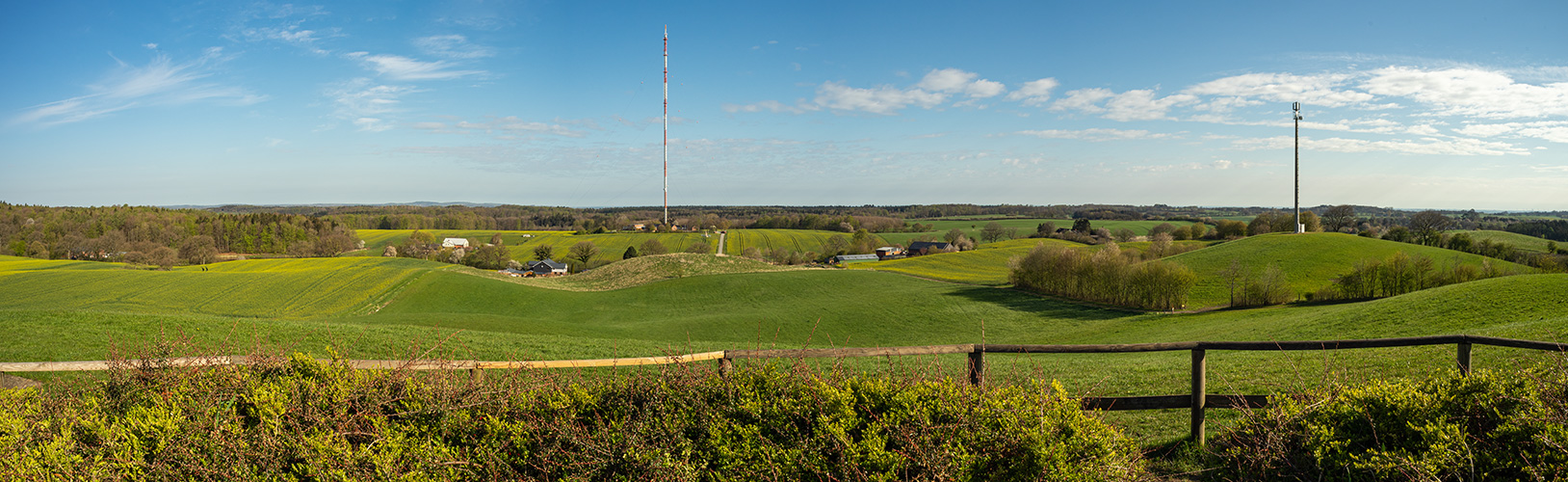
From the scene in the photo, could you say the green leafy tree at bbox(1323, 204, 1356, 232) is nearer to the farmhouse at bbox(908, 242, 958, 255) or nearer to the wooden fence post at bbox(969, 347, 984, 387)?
the farmhouse at bbox(908, 242, 958, 255)

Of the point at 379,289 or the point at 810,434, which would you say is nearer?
the point at 810,434

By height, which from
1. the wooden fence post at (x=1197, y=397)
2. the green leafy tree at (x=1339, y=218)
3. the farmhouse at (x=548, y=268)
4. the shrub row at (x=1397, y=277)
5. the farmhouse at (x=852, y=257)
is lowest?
the farmhouse at (x=548, y=268)

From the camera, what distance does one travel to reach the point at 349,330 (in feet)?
64.7

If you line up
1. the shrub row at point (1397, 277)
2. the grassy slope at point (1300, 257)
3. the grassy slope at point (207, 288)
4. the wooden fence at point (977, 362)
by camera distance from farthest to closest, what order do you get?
1. the grassy slope at point (1300, 257)
2. the shrub row at point (1397, 277)
3. the grassy slope at point (207, 288)
4. the wooden fence at point (977, 362)

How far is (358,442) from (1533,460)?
28.6 ft

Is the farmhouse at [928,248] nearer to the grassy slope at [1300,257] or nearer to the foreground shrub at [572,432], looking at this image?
the grassy slope at [1300,257]

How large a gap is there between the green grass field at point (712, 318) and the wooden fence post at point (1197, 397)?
2.37 ft

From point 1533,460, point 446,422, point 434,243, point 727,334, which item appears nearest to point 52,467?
point 446,422

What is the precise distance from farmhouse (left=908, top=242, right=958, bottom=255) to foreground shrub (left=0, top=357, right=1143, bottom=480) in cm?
10282

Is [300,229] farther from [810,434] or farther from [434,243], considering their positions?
[810,434]

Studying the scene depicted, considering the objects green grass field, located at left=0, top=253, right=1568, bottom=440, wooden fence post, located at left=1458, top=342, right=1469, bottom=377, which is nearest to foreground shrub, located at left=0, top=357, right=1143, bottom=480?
green grass field, located at left=0, top=253, right=1568, bottom=440

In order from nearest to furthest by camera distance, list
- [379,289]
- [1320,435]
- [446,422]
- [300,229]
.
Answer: [1320,435] < [446,422] < [379,289] < [300,229]

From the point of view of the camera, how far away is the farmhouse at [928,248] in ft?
348

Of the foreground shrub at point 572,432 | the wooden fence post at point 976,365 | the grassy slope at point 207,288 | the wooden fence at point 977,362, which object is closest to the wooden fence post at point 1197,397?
the wooden fence at point 977,362
